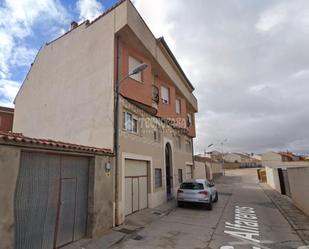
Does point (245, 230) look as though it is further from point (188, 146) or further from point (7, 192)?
point (188, 146)

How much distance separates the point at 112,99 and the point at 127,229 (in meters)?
5.52

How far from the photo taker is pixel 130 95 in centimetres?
1229

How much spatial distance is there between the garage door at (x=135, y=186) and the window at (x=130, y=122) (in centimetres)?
163

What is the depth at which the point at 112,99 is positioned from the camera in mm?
10898

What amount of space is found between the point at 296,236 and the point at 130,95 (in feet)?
30.1

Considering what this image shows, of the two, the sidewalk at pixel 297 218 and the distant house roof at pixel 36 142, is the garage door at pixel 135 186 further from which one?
the sidewalk at pixel 297 218

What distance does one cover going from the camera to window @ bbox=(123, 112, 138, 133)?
11.8 metres

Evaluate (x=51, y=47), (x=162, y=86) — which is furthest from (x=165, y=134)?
(x=51, y=47)

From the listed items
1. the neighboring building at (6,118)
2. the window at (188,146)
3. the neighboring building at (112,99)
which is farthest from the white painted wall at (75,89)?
the window at (188,146)

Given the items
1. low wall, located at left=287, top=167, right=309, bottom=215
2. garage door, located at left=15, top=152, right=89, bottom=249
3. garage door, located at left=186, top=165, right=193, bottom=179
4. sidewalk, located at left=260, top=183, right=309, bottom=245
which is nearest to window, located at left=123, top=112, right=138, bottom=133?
garage door, located at left=15, top=152, right=89, bottom=249

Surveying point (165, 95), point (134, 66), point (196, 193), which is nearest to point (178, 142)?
point (165, 95)

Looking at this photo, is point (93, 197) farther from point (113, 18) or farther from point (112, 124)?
point (113, 18)

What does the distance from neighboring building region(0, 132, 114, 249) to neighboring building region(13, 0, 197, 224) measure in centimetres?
125

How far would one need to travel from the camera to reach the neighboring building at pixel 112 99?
11.3 m
